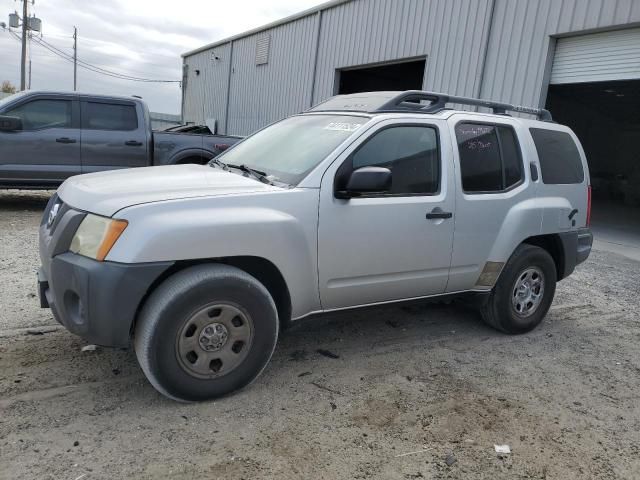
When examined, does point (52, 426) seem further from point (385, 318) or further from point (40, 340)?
point (385, 318)

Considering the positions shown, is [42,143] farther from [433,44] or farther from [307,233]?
[433,44]

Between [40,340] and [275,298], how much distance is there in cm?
186

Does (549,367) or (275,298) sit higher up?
(275,298)

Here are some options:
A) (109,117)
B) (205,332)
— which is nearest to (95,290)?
(205,332)

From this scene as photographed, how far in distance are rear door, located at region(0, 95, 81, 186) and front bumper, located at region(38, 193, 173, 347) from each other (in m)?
6.02

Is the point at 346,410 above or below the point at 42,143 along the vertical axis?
below

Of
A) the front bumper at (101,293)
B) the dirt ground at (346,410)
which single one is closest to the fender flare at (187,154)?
the dirt ground at (346,410)

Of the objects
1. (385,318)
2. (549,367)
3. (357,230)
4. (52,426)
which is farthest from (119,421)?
(549,367)

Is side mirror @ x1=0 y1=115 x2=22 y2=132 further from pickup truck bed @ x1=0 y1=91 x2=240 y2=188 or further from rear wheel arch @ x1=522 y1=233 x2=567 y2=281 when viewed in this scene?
rear wheel arch @ x1=522 y1=233 x2=567 y2=281

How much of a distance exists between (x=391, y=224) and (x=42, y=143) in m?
6.79

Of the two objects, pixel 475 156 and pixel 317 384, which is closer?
pixel 317 384

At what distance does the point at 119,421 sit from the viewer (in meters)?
2.89

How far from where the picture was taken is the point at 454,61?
1147 centimetres

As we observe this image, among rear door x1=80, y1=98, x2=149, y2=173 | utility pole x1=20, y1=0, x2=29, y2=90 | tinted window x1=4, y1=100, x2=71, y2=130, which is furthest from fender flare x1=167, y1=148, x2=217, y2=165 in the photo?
utility pole x1=20, y1=0, x2=29, y2=90
